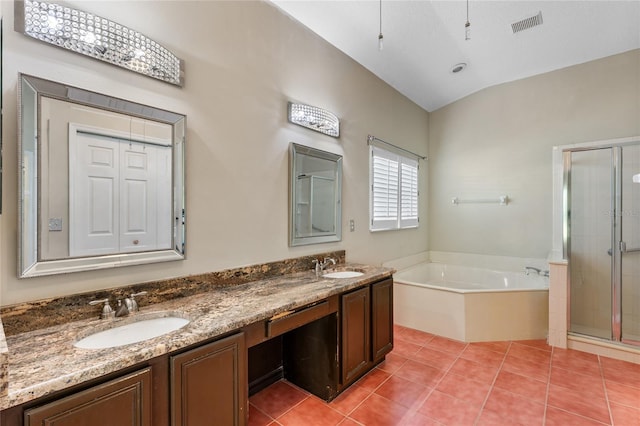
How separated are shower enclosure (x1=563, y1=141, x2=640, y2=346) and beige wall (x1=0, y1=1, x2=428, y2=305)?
2.50m

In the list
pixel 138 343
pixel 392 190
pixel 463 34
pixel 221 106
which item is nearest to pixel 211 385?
pixel 138 343

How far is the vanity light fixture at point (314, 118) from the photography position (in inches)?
95.8

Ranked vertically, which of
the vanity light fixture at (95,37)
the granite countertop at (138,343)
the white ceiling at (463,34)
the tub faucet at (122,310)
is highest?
the white ceiling at (463,34)

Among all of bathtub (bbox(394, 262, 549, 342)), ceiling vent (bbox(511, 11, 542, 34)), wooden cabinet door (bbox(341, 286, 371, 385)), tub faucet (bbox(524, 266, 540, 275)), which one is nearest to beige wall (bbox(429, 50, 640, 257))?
tub faucet (bbox(524, 266, 540, 275))

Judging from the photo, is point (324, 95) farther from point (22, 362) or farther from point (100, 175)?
point (22, 362)

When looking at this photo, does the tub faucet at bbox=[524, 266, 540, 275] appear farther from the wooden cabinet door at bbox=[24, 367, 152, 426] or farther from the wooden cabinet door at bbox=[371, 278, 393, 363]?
the wooden cabinet door at bbox=[24, 367, 152, 426]

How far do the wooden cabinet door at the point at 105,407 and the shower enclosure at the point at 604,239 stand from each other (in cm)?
371

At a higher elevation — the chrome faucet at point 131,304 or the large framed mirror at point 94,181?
the large framed mirror at point 94,181

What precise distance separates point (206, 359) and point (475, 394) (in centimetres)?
197

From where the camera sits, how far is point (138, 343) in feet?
3.66

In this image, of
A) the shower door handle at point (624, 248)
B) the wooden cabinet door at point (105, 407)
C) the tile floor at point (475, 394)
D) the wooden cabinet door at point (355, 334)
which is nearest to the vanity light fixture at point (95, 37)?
the wooden cabinet door at point (105, 407)

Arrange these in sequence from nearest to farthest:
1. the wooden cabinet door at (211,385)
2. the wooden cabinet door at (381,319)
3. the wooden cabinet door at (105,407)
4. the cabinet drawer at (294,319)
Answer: the wooden cabinet door at (105,407), the wooden cabinet door at (211,385), the cabinet drawer at (294,319), the wooden cabinet door at (381,319)

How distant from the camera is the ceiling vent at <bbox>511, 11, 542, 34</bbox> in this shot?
106 inches

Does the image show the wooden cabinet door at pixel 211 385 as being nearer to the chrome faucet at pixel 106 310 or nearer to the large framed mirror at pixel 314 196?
the chrome faucet at pixel 106 310
